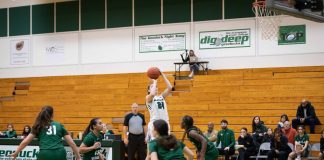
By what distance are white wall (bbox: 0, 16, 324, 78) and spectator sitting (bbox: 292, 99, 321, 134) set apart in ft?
12.5

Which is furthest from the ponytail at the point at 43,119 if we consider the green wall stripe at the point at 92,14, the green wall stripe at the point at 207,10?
the green wall stripe at the point at 92,14

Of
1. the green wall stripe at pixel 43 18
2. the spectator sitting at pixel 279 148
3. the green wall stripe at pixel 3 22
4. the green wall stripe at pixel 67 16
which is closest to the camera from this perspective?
the spectator sitting at pixel 279 148

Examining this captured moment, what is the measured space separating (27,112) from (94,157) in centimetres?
1436

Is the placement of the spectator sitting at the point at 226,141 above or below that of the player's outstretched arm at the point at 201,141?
below

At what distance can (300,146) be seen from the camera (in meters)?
14.1

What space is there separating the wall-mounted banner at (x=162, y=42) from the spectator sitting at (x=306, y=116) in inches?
265

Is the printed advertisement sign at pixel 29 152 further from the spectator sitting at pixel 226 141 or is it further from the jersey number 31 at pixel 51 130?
the spectator sitting at pixel 226 141

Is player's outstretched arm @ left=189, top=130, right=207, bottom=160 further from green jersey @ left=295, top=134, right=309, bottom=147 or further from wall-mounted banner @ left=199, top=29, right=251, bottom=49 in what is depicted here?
wall-mounted banner @ left=199, top=29, right=251, bottom=49

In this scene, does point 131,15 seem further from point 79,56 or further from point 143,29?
point 79,56

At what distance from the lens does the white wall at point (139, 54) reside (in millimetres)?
19984

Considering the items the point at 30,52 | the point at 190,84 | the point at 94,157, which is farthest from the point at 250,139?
the point at 30,52

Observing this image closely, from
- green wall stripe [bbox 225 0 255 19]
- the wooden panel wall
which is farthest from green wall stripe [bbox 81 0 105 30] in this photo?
green wall stripe [bbox 225 0 255 19]

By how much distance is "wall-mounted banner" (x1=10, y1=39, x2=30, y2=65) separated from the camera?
25.0 m

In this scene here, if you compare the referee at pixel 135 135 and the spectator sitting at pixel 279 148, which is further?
the spectator sitting at pixel 279 148
